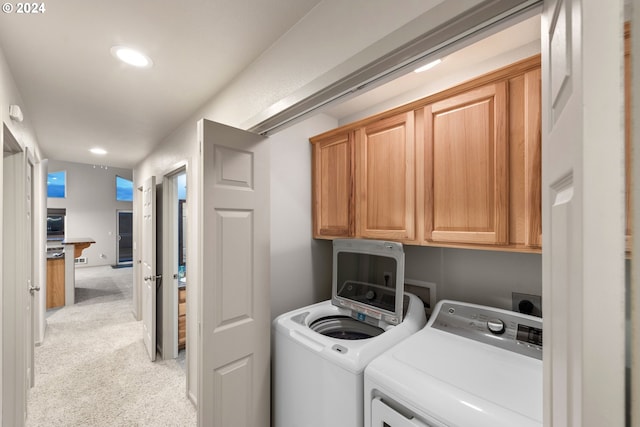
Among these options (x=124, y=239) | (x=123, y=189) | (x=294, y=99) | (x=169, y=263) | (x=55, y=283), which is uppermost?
(x=123, y=189)

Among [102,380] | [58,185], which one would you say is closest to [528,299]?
[102,380]

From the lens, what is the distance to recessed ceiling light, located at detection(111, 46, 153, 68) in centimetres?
142

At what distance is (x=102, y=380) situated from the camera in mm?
2518

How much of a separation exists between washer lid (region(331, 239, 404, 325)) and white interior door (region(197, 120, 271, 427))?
594 mm

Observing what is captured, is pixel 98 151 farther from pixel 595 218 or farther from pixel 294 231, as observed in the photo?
pixel 595 218

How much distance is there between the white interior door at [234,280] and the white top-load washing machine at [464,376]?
73 cm

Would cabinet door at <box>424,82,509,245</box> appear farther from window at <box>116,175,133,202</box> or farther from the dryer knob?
window at <box>116,175,133,202</box>

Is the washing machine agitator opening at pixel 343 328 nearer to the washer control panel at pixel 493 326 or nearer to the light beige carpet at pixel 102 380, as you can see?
the washer control panel at pixel 493 326

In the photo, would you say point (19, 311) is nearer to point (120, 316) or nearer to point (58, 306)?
point (120, 316)

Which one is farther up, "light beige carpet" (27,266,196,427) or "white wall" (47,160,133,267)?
"white wall" (47,160,133,267)

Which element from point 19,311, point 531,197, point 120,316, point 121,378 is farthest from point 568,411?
point 120,316

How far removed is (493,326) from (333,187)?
1355 mm

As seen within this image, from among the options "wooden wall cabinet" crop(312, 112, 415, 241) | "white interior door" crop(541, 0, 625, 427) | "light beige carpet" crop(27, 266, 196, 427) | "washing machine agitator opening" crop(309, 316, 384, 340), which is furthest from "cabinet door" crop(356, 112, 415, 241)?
"light beige carpet" crop(27, 266, 196, 427)

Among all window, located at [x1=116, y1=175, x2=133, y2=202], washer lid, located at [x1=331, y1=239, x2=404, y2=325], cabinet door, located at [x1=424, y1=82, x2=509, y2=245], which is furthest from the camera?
window, located at [x1=116, y1=175, x2=133, y2=202]
